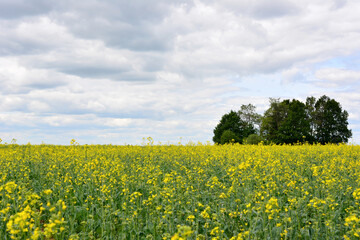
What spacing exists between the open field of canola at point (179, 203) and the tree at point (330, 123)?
43.1 m

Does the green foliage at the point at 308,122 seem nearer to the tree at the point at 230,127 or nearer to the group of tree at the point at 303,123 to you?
the group of tree at the point at 303,123

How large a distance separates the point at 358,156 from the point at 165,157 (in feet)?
38.3

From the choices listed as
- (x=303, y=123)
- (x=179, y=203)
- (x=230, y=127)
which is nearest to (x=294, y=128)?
(x=303, y=123)

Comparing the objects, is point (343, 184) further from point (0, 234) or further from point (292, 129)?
point (292, 129)

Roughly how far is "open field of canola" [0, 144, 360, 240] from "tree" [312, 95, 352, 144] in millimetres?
43125

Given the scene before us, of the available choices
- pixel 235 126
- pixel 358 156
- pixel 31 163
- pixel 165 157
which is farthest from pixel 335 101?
pixel 31 163

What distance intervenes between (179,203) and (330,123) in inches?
2187

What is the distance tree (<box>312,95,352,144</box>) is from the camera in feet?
179

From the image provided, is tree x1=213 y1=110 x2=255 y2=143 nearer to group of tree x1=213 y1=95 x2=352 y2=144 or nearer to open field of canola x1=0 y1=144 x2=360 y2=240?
group of tree x1=213 y1=95 x2=352 y2=144

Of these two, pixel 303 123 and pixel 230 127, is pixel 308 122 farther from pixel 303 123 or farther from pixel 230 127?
pixel 230 127

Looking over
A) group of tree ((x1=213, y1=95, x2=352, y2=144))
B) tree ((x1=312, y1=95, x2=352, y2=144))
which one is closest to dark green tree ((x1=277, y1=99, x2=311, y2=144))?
group of tree ((x1=213, y1=95, x2=352, y2=144))

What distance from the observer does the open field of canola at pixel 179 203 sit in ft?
19.0

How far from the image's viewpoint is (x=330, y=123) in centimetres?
5550

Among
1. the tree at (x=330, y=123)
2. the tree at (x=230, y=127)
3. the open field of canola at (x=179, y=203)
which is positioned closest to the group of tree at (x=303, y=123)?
the tree at (x=330, y=123)
